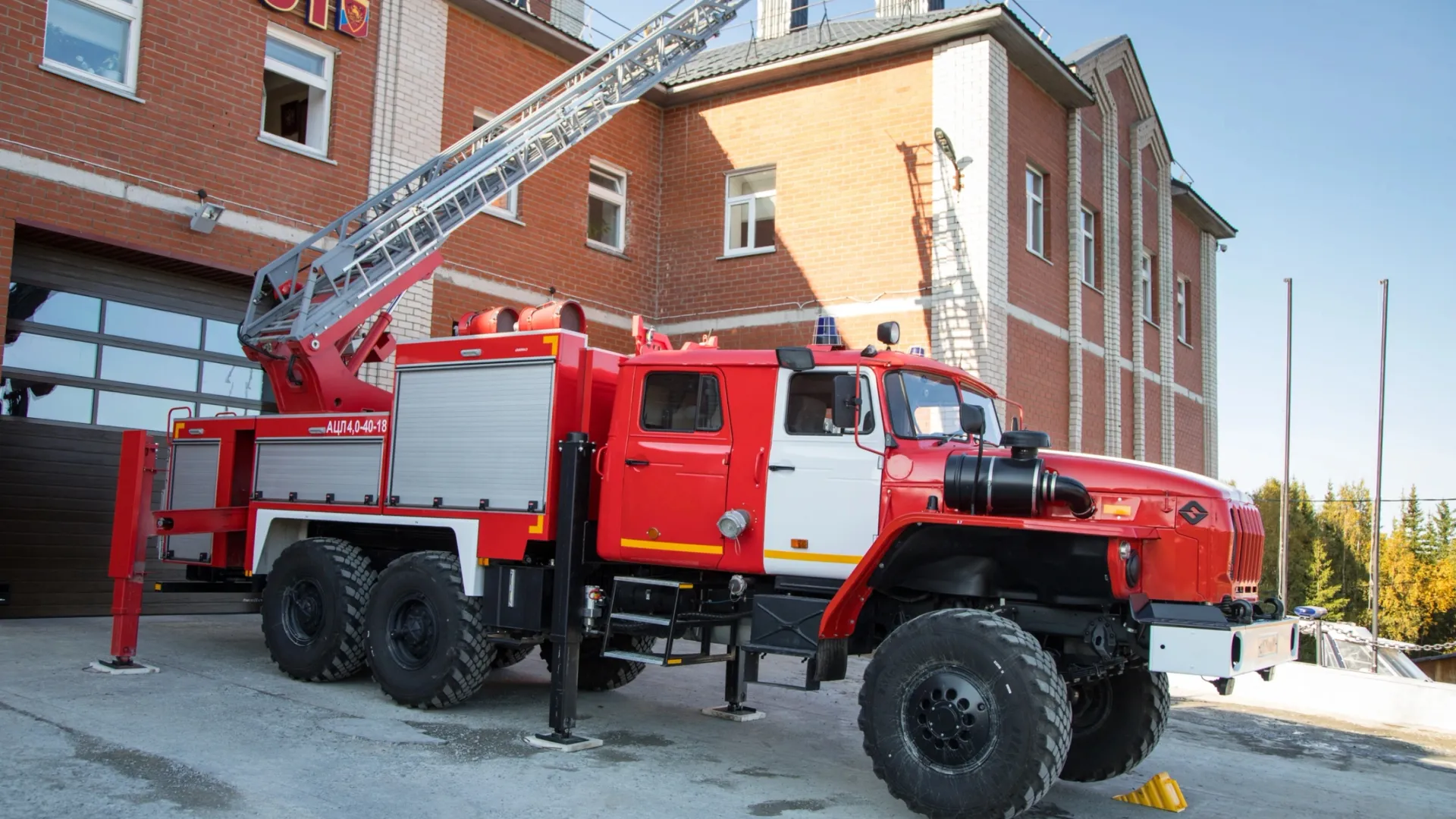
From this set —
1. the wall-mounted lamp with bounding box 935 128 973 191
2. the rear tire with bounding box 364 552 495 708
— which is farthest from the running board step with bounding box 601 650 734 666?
the wall-mounted lamp with bounding box 935 128 973 191

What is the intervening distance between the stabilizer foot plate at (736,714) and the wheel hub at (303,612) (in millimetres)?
3344

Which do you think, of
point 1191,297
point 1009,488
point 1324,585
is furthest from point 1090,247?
point 1324,585

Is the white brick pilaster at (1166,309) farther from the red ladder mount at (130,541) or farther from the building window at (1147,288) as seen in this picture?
the red ladder mount at (130,541)

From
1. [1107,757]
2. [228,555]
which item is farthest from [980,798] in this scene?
[228,555]

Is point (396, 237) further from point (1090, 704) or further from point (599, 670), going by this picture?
point (1090, 704)

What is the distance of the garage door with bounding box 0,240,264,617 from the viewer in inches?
482

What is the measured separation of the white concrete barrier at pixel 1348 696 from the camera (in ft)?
39.8

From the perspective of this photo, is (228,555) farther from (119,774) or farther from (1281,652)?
(1281,652)

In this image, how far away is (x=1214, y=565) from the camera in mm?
6344

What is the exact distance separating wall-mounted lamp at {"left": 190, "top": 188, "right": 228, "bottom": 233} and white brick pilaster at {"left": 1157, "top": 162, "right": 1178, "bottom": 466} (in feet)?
60.8

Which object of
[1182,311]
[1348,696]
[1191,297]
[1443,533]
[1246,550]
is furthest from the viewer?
[1443,533]

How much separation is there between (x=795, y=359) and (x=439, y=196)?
5.83m

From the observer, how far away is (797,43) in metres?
20.0

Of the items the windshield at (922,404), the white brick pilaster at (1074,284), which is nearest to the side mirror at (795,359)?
the windshield at (922,404)
